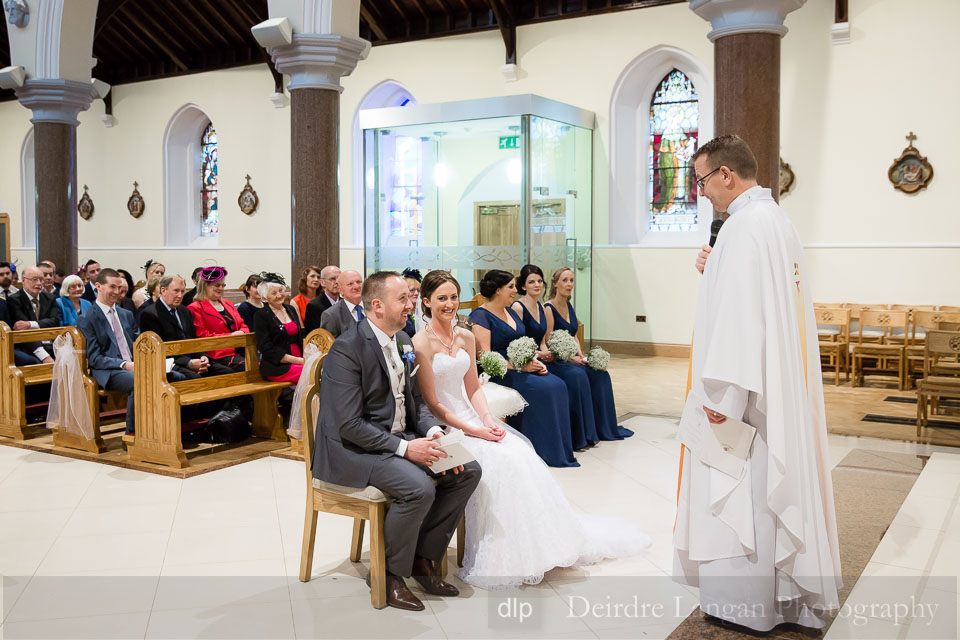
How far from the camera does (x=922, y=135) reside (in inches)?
406

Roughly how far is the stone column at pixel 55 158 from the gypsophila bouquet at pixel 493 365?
268 inches

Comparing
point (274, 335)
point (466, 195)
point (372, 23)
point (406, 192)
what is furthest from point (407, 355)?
point (372, 23)

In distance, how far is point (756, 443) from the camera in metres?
3.13

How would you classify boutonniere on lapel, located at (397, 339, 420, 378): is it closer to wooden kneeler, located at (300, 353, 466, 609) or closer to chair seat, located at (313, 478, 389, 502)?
wooden kneeler, located at (300, 353, 466, 609)

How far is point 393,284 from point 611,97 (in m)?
9.40

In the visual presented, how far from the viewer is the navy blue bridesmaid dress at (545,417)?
600cm

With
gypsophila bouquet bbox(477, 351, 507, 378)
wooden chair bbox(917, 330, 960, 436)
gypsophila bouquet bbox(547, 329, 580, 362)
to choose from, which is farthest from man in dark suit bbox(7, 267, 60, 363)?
wooden chair bbox(917, 330, 960, 436)

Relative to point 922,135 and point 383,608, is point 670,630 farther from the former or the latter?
point 922,135

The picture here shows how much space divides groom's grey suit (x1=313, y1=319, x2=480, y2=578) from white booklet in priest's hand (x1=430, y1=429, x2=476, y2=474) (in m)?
0.07

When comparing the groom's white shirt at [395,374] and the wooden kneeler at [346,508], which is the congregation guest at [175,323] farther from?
the groom's white shirt at [395,374]

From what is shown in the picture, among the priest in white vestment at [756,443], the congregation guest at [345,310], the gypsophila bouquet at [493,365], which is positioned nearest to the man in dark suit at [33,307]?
the congregation guest at [345,310]

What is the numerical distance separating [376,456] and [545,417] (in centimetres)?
263

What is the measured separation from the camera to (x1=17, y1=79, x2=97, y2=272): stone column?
1009 cm

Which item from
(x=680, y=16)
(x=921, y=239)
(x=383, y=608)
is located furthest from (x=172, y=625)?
(x=680, y=16)
